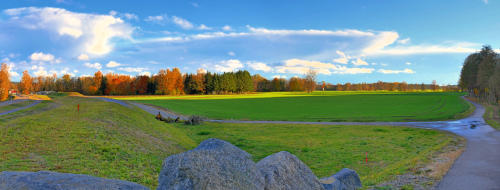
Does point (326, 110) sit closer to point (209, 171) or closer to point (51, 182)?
point (209, 171)

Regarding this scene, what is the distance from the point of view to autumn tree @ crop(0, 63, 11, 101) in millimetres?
48787

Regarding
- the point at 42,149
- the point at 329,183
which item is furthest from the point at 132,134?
the point at 329,183

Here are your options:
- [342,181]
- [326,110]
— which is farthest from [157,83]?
[342,181]

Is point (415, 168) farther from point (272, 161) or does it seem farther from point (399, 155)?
point (272, 161)

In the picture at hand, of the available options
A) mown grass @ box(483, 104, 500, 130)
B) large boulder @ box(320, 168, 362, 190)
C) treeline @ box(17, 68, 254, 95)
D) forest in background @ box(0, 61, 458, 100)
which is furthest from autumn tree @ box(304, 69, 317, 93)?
large boulder @ box(320, 168, 362, 190)

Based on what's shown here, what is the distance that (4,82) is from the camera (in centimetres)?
5172

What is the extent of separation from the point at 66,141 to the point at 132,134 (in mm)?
4384

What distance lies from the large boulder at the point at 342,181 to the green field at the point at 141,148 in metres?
3.24

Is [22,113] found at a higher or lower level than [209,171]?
lower

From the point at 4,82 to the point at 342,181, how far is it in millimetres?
67009

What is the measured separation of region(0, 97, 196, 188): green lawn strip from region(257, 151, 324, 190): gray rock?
20.2 ft

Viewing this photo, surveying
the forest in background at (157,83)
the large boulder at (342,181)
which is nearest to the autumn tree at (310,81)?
the forest in background at (157,83)

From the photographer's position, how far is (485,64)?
74.4 m

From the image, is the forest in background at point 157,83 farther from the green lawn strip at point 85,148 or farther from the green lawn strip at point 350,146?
the green lawn strip at point 85,148
